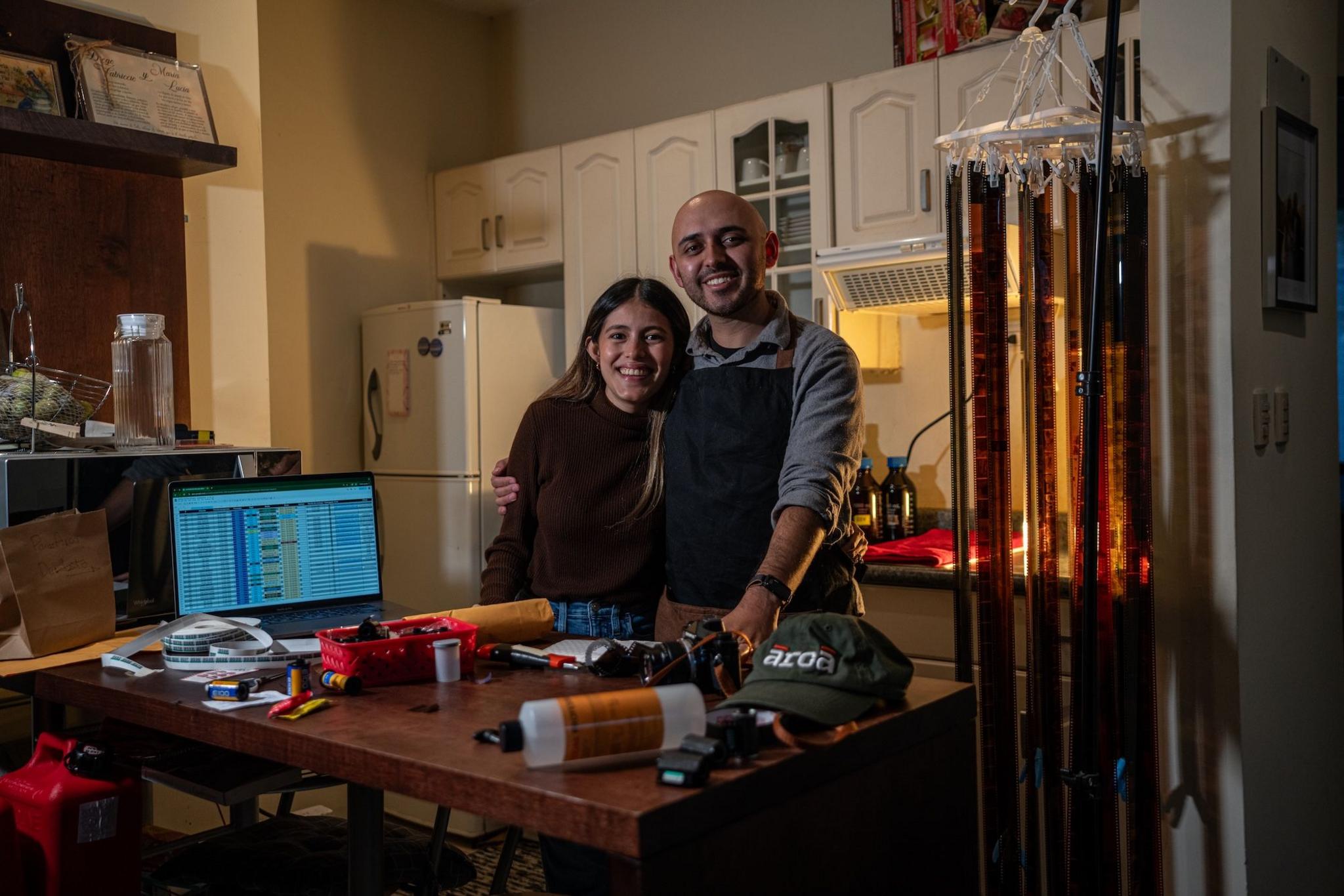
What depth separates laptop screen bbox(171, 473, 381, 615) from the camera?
1.94 meters

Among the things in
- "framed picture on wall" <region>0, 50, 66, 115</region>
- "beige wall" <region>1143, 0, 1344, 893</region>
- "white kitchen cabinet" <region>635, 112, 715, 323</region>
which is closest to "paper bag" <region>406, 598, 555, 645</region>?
"beige wall" <region>1143, 0, 1344, 893</region>

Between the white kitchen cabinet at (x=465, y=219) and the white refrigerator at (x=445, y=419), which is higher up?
the white kitchen cabinet at (x=465, y=219)

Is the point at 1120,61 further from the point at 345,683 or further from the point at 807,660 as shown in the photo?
the point at 345,683

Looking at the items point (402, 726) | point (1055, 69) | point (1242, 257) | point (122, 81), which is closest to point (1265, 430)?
point (1242, 257)

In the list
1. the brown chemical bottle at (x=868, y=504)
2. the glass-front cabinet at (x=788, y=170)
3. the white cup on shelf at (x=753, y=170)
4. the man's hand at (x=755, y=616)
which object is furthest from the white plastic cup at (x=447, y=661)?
the white cup on shelf at (x=753, y=170)

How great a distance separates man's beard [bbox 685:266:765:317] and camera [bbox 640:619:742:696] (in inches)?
27.8

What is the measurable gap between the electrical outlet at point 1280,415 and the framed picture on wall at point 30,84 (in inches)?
95.1

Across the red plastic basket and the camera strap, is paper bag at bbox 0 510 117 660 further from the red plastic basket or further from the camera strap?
the camera strap

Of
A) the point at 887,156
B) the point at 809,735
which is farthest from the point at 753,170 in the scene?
the point at 809,735

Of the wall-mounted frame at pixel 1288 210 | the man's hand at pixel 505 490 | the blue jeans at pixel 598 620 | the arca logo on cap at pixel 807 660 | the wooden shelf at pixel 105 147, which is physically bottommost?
the blue jeans at pixel 598 620

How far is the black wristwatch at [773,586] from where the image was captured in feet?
5.41

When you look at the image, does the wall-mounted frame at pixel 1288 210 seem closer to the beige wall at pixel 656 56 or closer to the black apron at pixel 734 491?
the black apron at pixel 734 491

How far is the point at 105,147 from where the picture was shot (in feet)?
7.61

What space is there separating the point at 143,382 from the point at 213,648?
2.89ft
